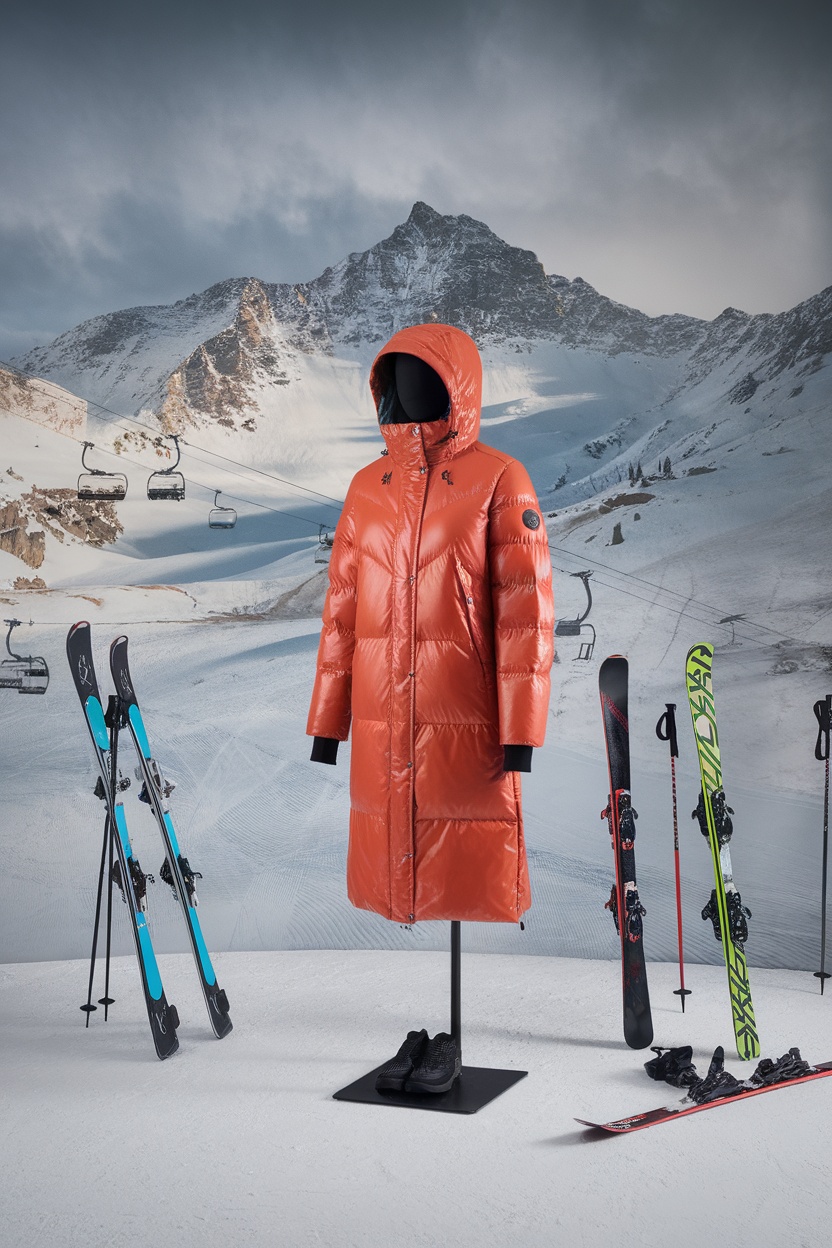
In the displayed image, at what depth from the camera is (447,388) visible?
239 centimetres

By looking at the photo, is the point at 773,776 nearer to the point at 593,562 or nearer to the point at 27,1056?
the point at 593,562

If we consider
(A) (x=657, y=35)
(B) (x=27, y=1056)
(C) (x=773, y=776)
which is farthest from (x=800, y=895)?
(A) (x=657, y=35)

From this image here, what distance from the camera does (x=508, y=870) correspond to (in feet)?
7.69

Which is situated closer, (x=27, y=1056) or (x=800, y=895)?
(x=27, y=1056)

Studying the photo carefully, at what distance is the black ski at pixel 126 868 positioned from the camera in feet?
9.34

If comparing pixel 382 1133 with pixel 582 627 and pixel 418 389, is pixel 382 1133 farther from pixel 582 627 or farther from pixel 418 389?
pixel 582 627

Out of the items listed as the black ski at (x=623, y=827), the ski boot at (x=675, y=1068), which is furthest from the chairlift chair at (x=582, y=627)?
the ski boot at (x=675, y=1068)

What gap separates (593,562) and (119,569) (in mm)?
2024

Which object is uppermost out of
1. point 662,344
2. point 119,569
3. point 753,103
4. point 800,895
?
point 753,103

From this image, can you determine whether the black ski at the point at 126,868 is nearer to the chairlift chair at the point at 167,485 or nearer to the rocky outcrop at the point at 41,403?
the chairlift chair at the point at 167,485

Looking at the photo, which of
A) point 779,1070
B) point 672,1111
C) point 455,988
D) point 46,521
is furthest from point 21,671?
point 779,1070

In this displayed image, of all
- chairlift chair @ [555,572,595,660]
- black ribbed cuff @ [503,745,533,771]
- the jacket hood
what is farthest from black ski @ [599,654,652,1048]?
chairlift chair @ [555,572,595,660]

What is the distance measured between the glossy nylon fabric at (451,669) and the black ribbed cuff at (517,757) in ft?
0.09

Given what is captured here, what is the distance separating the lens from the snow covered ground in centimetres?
192
